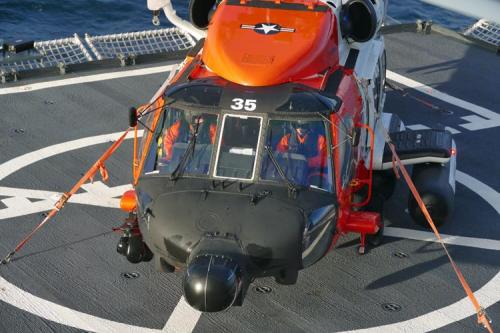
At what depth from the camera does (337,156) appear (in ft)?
33.6

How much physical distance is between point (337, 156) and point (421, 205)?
5.63 feet

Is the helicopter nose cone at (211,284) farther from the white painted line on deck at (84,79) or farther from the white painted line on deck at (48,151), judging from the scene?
the white painted line on deck at (84,79)

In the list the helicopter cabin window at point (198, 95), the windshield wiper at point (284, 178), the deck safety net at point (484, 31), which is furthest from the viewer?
the deck safety net at point (484, 31)

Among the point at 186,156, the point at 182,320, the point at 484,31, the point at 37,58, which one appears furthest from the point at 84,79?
the point at 484,31

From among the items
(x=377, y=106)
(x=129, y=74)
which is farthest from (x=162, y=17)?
(x=377, y=106)

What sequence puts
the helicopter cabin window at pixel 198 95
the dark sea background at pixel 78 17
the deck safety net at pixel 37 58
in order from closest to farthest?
the helicopter cabin window at pixel 198 95, the deck safety net at pixel 37 58, the dark sea background at pixel 78 17

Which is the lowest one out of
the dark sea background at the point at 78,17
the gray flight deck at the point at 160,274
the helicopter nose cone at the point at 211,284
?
the dark sea background at the point at 78,17

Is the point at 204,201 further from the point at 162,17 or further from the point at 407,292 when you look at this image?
the point at 162,17

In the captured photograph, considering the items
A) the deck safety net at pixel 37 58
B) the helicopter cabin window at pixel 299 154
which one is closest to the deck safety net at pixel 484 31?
the deck safety net at pixel 37 58

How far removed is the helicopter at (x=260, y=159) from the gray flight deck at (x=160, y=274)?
20.2 inches

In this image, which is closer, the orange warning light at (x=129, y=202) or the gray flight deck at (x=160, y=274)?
the gray flight deck at (x=160, y=274)

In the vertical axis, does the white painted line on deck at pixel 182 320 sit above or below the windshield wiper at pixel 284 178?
below

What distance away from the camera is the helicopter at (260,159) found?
9109mm

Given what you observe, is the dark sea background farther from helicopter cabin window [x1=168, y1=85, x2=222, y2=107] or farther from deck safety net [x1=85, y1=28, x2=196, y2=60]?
helicopter cabin window [x1=168, y1=85, x2=222, y2=107]
